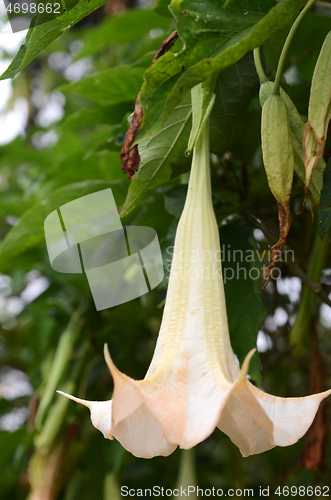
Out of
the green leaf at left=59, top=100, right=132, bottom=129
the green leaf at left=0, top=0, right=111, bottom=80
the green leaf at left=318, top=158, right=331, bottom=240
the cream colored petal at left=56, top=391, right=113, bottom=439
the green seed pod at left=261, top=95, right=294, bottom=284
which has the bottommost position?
the cream colored petal at left=56, top=391, right=113, bottom=439

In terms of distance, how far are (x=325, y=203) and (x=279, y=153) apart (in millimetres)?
83

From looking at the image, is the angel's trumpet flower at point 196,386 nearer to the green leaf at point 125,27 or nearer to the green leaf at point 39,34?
the green leaf at point 39,34

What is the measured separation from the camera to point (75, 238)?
0.90m

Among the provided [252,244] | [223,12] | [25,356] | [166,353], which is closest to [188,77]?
[223,12]

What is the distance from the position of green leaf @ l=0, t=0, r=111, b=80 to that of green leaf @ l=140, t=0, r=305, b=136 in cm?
10

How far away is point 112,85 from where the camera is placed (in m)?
0.80

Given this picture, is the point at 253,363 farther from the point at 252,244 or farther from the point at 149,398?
the point at 149,398

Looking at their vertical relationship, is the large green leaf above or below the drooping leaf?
below

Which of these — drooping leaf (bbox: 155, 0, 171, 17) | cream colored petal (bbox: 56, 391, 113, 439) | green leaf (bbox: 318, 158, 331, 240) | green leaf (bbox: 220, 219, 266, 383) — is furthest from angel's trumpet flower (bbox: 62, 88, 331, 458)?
drooping leaf (bbox: 155, 0, 171, 17)

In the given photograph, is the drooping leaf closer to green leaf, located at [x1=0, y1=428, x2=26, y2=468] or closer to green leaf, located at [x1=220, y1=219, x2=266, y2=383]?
green leaf, located at [x1=220, y1=219, x2=266, y2=383]

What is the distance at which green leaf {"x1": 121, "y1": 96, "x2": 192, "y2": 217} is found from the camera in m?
0.51

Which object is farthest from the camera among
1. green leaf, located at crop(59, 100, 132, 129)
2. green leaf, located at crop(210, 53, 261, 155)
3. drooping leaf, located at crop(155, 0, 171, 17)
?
green leaf, located at crop(59, 100, 132, 129)

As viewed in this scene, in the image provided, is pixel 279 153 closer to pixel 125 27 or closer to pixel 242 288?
pixel 242 288

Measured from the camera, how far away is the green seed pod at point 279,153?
0.40 metres
